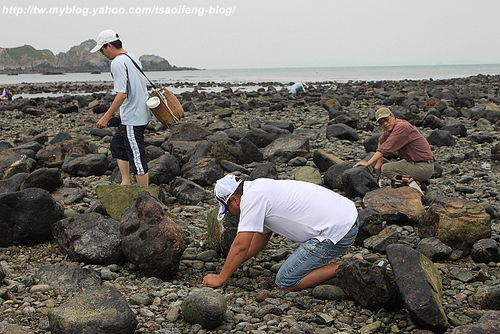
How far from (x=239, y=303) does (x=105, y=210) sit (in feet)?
9.60

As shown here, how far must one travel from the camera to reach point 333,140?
1333 centimetres

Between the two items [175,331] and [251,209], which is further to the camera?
[251,209]

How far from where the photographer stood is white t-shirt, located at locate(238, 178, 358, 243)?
16.4 ft

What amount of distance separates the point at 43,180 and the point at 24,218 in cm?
228

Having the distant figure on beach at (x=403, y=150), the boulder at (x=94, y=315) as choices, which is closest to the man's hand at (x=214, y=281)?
the boulder at (x=94, y=315)

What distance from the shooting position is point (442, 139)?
1238 cm

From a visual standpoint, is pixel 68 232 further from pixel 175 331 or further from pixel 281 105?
pixel 281 105

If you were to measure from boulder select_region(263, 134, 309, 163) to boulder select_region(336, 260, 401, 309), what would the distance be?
21.0 feet

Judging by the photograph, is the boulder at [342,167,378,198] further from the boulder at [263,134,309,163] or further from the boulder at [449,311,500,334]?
the boulder at [449,311,500,334]

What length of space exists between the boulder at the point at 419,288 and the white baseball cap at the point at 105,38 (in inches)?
191


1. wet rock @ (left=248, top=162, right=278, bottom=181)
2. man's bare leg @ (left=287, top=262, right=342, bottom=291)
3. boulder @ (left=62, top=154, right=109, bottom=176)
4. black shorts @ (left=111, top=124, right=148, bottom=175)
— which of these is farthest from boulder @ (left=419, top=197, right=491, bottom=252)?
boulder @ (left=62, top=154, right=109, bottom=176)

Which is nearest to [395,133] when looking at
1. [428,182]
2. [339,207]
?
[428,182]

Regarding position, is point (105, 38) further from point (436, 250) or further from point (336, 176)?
point (436, 250)

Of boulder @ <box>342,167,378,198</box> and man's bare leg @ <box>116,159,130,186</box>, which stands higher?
man's bare leg @ <box>116,159,130,186</box>
